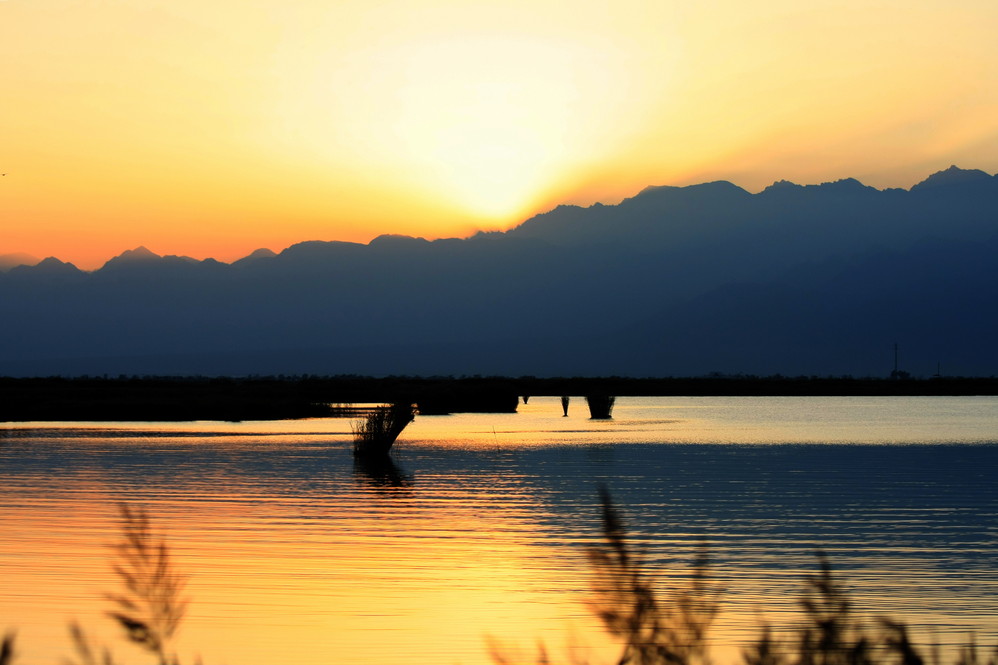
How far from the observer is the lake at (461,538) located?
44.4 feet

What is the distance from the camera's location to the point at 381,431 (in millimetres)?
38156

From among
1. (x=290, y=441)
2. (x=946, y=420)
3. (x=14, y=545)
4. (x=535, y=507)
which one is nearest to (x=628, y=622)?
(x=14, y=545)

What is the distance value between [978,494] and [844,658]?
22.6m

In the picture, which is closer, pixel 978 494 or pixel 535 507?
pixel 535 507

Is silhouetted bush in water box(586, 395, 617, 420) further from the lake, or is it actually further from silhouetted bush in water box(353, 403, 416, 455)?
silhouetted bush in water box(353, 403, 416, 455)

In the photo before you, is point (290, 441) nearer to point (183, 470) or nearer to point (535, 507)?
point (183, 470)

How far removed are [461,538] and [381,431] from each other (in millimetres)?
17756

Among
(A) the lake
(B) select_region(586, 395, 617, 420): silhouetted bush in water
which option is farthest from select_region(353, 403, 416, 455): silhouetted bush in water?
(B) select_region(586, 395, 617, 420): silhouetted bush in water

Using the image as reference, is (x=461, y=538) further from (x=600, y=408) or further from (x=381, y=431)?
(x=600, y=408)

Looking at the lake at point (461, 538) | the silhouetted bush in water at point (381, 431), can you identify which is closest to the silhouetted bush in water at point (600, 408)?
the lake at point (461, 538)

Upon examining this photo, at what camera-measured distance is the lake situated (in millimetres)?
13539

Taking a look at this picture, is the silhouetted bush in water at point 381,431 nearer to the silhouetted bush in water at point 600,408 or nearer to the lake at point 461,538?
the lake at point 461,538

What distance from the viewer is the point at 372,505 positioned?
2567 cm

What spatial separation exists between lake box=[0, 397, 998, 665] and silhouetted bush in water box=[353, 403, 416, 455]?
100 cm
